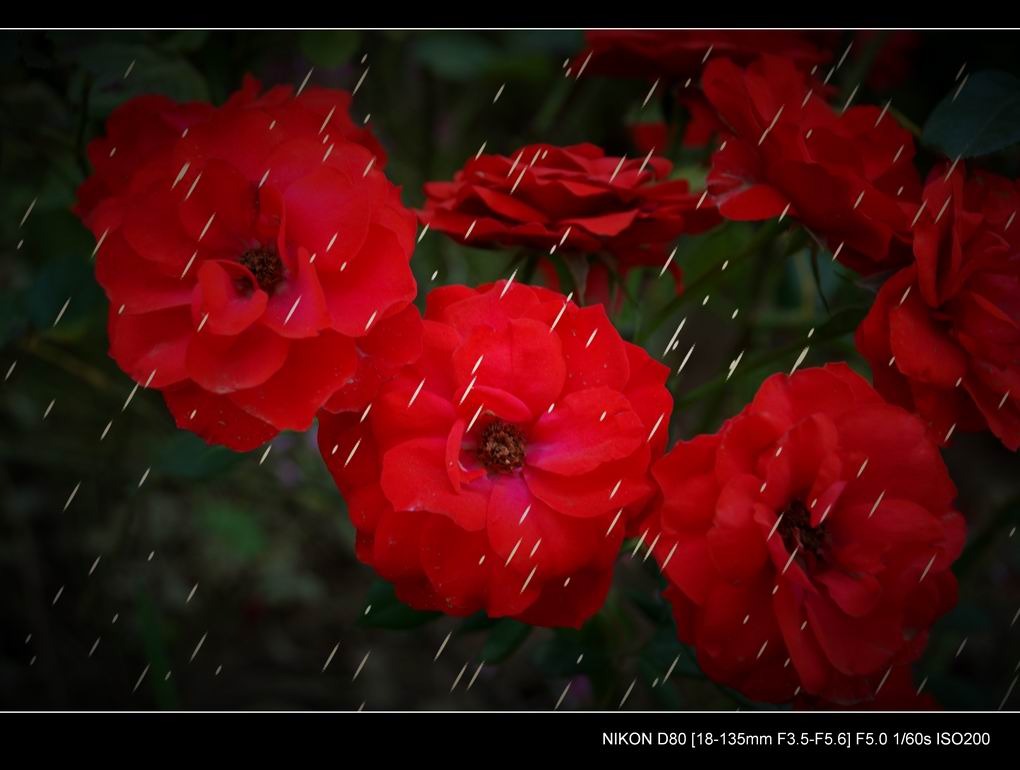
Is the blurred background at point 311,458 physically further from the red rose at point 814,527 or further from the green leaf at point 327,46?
the red rose at point 814,527

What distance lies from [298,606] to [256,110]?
4.54ft

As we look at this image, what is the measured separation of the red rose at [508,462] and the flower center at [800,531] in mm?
107

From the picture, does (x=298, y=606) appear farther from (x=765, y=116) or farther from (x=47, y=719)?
(x=765, y=116)

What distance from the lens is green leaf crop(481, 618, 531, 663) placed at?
81cm

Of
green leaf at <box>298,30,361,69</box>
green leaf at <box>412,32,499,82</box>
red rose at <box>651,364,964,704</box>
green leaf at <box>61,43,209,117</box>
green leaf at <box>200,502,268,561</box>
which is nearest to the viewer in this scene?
red rose at <box>651,364,964,704</box>

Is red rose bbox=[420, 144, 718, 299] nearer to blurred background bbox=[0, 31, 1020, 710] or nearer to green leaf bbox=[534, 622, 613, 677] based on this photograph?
blurred background bbox=[0, 31, 1020, 710]

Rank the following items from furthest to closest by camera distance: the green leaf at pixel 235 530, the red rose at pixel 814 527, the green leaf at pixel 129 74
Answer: the green leaf at pixel 235 530 → the green leaf at pixel 129 74 → the red rose at pixel 814 527

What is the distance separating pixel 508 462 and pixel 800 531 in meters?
0.22

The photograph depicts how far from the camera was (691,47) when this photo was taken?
0.71 meters

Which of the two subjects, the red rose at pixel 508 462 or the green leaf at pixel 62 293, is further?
the green leaf at pixel 62 293

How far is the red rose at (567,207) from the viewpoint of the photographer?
603 mm

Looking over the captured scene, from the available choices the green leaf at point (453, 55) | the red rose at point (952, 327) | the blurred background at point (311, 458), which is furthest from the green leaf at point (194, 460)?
the green leaf at point (453, 55)

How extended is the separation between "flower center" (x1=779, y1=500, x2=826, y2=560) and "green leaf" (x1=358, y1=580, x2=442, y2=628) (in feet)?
1.15

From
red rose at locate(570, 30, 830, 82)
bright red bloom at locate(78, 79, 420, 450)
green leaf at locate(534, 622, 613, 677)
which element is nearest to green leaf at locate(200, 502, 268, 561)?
green leaf at locate(534, 622, 613, 677)
